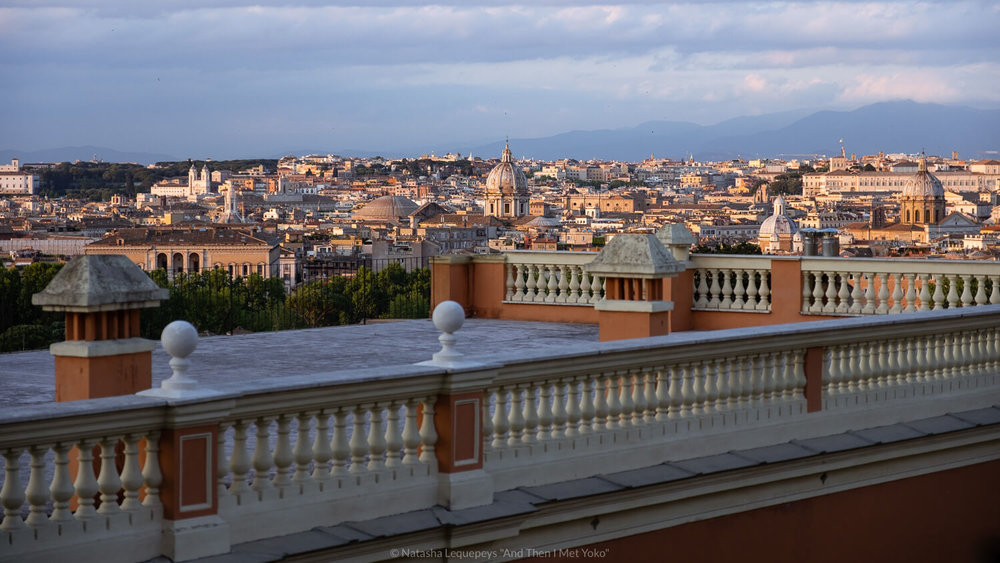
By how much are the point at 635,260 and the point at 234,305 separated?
2137 cm

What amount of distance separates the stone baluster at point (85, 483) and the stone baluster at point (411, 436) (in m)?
1.27

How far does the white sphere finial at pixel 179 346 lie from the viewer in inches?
186

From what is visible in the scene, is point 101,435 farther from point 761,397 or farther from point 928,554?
point 928,554

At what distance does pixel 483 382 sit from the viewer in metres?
5.60

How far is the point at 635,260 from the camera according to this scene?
820 centimetres

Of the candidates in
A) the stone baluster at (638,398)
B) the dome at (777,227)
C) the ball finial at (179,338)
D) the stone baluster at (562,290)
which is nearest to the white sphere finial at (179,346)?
the ball finial at (179,338)

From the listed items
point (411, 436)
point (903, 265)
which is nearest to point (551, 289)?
point (903, 265)

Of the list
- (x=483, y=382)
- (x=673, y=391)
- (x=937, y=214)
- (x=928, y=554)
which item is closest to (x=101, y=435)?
(x=483, y=382)

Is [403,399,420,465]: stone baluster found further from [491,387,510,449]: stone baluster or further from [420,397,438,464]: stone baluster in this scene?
[491,387,510,449]: stone baluster

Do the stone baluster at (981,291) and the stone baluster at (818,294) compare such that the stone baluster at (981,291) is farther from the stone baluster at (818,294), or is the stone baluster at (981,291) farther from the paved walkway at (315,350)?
the paved walkway at (315,350)

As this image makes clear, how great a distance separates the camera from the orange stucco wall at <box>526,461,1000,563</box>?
20.8 feet

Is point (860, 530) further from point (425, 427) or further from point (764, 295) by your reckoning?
point (764, 295)

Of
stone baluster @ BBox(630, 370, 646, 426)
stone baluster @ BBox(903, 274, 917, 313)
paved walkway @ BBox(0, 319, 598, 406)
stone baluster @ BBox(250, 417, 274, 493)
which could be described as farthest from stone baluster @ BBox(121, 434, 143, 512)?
stone baluster @ BBox(903, 274, 917, 313)

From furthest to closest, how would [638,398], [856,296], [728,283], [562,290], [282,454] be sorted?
[562,290]
[728,283]
[856,296]
[638,398]
[282,454]
